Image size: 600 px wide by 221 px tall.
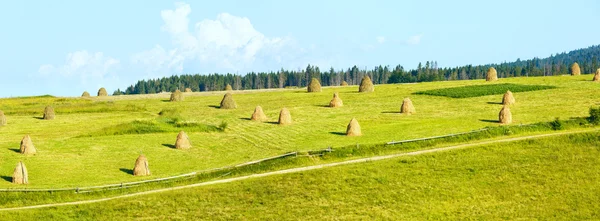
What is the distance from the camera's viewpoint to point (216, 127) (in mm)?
72000

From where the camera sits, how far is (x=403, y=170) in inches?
1954

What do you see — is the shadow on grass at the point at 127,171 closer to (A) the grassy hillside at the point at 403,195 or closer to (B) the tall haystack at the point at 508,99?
(A) the grassy hillside at the point at 403,195

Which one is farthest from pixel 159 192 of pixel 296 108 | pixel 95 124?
pixel 296 108

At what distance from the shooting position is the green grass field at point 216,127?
5709 centimetres

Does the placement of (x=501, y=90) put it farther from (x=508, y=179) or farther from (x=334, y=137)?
(x=508, y=179)

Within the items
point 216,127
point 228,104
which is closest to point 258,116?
point 216,127

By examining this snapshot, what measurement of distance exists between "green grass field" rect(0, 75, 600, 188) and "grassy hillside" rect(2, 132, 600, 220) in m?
8.41

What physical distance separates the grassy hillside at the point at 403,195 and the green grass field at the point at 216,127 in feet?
27.6

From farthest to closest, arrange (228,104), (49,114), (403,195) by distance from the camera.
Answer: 1. (228,104)
2. (49,114)
3. (403,195)

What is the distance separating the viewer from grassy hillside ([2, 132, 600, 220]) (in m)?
42.3

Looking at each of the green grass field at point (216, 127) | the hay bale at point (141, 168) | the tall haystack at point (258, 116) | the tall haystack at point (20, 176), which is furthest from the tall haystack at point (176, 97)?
Result: the tall haystack at point (20, 176)

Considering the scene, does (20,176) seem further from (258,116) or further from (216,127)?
(258,116)

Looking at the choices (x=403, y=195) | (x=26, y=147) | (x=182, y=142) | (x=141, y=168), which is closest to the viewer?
(x=403, y=195)

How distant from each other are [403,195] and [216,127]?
30.8 metres
